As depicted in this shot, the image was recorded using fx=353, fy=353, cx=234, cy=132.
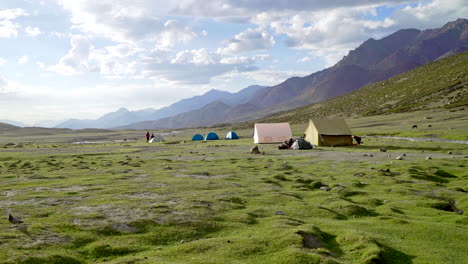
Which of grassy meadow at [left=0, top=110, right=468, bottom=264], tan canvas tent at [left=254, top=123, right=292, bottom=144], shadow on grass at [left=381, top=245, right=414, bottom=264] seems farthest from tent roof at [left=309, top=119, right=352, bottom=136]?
shadow on grass at [left=381, top=245, right=414, bottom=264]

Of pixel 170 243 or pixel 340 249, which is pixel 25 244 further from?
pixel 340 249

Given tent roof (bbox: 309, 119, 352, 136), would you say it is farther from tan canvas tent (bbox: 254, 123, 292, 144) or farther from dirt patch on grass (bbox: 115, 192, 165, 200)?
dirt patch on grass (bbox: 115, 192, 165, 200)

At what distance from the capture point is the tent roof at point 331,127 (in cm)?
5075

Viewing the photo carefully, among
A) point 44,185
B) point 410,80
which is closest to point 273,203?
point 44,185

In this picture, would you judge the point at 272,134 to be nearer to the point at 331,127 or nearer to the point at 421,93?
the point at 331,127

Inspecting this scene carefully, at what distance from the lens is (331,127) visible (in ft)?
169

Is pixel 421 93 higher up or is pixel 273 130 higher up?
pixel 421 93

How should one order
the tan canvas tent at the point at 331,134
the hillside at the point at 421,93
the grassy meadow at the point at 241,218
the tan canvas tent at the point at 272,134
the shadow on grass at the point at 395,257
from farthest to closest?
the hillside at the point at 421,93, the tan canvas tent at the point at 272,134, the tan canvas tent at the point at 331,134, the grassy meadow at the point at 241,218, the shadow on grass at the point at 395,257

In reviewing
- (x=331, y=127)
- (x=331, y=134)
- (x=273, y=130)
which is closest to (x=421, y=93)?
(x=273, y=130)

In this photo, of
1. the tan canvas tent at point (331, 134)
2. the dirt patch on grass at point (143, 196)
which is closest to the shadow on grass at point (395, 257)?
the dirt patch on grass at point (143, 196)

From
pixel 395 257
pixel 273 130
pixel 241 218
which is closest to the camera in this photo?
pixel 395 257

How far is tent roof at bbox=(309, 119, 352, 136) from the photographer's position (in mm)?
50750

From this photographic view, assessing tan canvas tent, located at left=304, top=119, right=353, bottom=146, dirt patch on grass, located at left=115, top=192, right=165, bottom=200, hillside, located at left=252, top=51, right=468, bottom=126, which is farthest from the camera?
hillside, located at left=252, top=51, right=468, bottom=126

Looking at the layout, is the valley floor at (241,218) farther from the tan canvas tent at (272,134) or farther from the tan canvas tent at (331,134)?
the tan canvas tent at (272,134)
